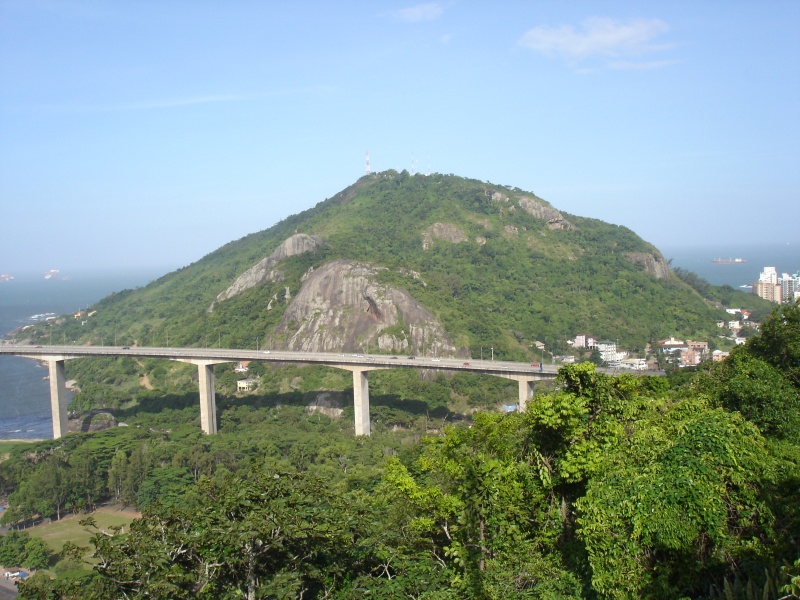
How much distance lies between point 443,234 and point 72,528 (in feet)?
179

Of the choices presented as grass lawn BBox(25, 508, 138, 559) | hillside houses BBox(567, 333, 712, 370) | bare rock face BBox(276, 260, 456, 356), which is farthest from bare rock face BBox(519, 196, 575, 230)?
grass lawn BBox(25, 508, 138, 559)

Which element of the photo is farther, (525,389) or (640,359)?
(640,359)

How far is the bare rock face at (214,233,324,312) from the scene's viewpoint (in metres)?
62.2

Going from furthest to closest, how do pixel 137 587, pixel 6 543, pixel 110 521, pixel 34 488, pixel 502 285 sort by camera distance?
pixel 502 285 < pixel 34 488 < pixel 110 521 < pixel 6 543 < pixel 137 587

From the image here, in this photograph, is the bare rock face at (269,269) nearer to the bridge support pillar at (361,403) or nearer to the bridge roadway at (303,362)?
the bridge roadway at (303,362)

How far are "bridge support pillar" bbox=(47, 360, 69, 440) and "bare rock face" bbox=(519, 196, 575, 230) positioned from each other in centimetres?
5440

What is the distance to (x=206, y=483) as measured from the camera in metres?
11.3

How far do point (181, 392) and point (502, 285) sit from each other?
31.5m

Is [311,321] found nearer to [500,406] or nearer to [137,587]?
[500,406]

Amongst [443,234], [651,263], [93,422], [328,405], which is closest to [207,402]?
[328,405]

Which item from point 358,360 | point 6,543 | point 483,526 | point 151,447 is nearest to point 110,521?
point 6,543

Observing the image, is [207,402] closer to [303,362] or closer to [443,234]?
[303,362]

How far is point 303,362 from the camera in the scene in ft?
143

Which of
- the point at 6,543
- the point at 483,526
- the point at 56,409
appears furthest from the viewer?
the point at 56,409
